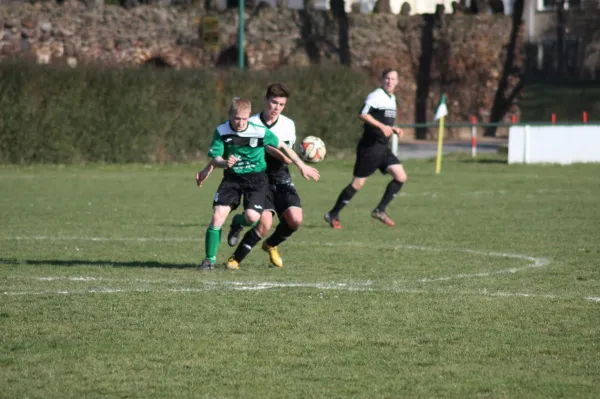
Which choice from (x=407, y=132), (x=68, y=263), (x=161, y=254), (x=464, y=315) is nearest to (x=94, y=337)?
(x=464, y=315)

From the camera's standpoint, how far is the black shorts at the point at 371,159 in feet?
54.8

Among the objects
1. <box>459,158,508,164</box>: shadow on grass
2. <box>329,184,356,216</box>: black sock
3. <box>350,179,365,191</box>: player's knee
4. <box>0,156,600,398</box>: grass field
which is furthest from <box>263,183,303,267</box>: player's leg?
<box>459,158,508,164</box>: shadow on grass

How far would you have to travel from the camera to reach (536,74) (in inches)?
2606

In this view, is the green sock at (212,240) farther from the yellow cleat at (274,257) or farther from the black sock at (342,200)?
the black sock at (342,200)

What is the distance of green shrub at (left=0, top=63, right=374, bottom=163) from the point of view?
1145 inches

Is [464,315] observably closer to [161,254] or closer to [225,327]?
[225,327]

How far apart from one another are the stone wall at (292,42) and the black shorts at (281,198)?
74.4 feet

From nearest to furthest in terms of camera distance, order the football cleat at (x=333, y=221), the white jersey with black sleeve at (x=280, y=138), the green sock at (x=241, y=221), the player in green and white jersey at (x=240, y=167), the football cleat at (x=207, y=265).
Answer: the player in green and white jersey at (x=240, y=167) < the football cleat at (x=207, y=265) < the green sock at (x=241, y=221) < the white jersey with black sleeve at (x=280, y=138) < the football cleat at (x=333, y=221)

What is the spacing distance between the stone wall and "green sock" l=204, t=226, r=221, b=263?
23.1m

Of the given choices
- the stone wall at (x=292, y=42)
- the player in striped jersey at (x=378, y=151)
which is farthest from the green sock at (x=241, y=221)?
the stone wall at (x=292, y=42)

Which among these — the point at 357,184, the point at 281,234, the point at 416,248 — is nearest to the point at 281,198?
the point at 281,234

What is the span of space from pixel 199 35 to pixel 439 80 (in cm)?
1134

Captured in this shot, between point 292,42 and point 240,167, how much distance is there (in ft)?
109

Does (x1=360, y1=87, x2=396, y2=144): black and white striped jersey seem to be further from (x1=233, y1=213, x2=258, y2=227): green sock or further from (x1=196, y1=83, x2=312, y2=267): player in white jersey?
(x1=233, y1=213, x2=258, y2=227): green sock
